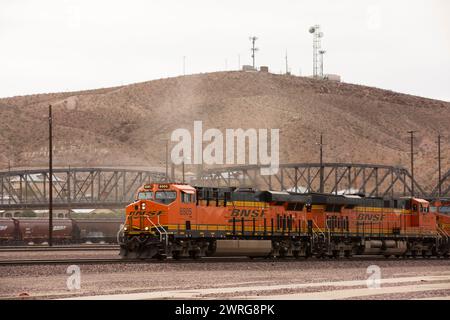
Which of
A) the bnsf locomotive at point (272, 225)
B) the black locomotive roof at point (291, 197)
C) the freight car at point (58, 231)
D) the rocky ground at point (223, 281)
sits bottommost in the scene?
the freight car at point (58, 231)

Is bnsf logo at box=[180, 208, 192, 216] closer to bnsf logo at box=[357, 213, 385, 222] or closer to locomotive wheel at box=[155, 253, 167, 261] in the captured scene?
locomotive wheel at box=[155, 253, 167, 261]

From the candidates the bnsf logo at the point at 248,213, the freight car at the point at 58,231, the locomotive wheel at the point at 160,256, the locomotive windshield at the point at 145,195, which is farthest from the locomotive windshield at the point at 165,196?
the freight car at the point at 58,231

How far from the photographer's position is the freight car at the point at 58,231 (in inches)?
3428

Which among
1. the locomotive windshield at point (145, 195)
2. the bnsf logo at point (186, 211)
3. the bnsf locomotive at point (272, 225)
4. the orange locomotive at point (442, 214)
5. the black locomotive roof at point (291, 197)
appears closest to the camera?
the bnsf locomotive at point (272, 225)

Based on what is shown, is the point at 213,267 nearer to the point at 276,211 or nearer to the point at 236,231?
the point at 236,231

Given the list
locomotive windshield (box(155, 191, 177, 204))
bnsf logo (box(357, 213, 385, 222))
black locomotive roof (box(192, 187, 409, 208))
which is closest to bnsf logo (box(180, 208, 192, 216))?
locomotive windshield (box(155, 191, 177, 204))

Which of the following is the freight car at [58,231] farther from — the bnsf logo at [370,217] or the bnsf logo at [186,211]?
the bnsf logo at [186,211]

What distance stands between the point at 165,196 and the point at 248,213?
6.46m

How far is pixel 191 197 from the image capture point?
4566cm

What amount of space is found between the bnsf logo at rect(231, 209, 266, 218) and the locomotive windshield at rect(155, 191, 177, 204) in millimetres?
4635

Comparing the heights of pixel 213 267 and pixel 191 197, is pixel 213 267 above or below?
below

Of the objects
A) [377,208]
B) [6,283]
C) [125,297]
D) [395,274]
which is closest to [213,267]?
[395,274]

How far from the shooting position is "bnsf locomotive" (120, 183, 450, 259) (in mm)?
44500
